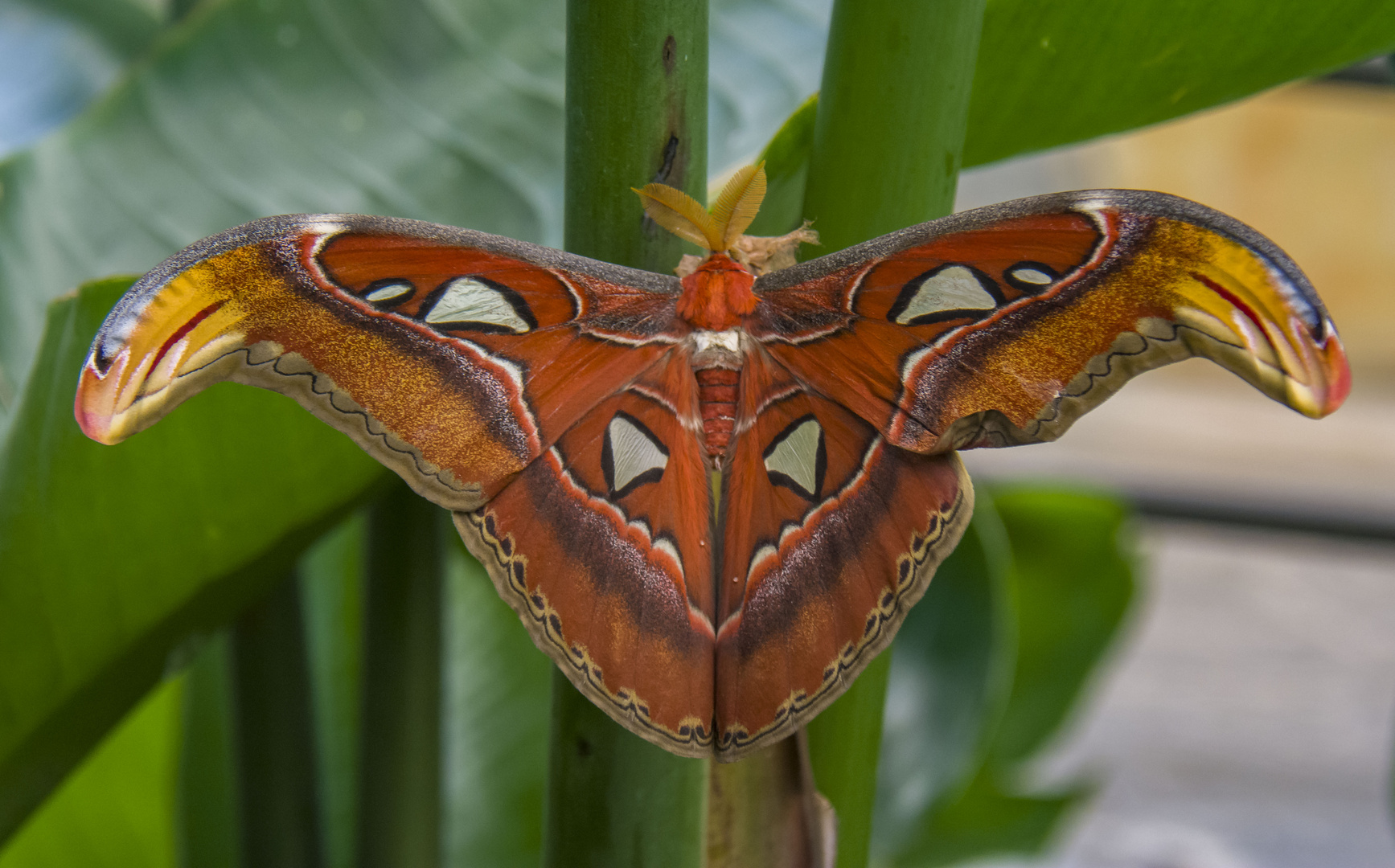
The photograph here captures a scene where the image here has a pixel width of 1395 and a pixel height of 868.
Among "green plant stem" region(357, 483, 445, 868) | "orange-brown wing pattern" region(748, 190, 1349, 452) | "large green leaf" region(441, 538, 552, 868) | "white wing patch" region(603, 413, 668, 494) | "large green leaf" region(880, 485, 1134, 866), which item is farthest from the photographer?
"large green leaf" region(880, 485, 1134, 866)

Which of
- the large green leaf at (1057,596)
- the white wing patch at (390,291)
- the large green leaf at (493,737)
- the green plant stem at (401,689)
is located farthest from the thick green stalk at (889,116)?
the large green leaf at (1057,596)

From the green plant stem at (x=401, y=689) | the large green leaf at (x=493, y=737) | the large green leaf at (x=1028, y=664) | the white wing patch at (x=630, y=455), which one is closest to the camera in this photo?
the white wing patch at (x=630, y=455)

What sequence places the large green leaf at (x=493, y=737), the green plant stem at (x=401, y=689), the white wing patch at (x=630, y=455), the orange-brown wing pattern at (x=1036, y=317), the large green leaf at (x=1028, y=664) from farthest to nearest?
the large green leaf at (x=1028, y=664) < the large green leaf at (x=493, y=737) < the green plant stem at (x=401, y=689) < the white wing patch at (x=630, y=455) < the orange-brown wing pattern at (x=1036, y=317)

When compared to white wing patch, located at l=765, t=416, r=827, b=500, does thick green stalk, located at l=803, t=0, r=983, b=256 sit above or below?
above

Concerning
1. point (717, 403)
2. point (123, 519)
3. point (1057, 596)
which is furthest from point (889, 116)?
point (1057, 596)

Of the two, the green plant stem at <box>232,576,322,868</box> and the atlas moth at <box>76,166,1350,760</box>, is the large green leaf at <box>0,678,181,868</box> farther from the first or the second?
the atlas moth at <box>76,166,1350,760</box>

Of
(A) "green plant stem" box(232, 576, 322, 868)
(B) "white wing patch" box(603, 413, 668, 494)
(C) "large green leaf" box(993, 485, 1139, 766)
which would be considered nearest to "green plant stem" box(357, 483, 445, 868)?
(A) "green plant stem" box(232, 576, 322, 868)

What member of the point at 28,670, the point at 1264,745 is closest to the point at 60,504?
the point at 28,670

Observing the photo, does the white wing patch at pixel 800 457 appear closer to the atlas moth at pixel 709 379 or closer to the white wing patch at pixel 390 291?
the atlas moth at pixel 709 379
